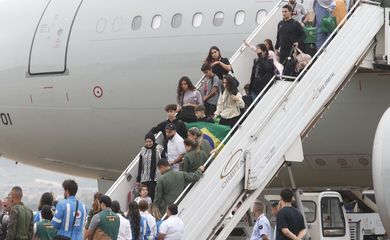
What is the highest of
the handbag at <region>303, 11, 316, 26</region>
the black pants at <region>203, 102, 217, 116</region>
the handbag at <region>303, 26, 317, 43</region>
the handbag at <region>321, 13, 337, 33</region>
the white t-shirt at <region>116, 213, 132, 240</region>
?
the handbag at <region>303, 11, 316, 26</region>

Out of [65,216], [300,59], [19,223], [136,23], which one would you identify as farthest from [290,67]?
[136,23]

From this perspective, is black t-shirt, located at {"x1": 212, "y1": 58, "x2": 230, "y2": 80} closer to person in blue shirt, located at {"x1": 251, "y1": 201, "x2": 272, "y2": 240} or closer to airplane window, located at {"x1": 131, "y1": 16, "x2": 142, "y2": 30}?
person in blue shirt, located at {"x1": 251, "y1": 201, "x2": 272, "y2": 240}

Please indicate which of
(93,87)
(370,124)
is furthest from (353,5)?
(93,87)

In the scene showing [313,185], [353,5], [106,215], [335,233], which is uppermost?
[353,5]

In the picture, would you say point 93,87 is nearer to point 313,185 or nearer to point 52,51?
point 52,51

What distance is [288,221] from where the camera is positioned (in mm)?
13859

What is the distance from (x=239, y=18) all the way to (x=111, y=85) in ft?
9.03

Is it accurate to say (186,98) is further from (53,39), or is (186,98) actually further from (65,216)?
(53,39)

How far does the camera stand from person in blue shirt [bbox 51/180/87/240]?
13695 mm

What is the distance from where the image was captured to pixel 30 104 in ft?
68.3

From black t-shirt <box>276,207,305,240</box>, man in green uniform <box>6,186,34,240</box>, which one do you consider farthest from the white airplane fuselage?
man in green uniform <box>6,186,34,240</box>

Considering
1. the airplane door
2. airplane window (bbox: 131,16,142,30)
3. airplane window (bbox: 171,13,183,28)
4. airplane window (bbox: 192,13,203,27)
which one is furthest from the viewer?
the airplane door

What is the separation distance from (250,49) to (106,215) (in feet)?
15.8

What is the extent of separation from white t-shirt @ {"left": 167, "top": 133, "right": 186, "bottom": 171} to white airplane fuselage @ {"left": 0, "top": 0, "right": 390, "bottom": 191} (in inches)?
149
